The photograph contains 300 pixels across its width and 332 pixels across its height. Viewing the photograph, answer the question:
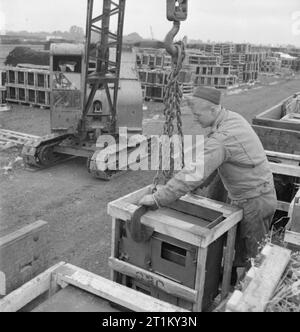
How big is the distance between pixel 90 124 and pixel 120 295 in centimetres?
770

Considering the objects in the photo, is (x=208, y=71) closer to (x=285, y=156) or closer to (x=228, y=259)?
(x=285, y=156)

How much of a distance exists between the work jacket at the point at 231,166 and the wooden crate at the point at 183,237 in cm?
21

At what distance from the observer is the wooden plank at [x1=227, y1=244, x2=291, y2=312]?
2221mm

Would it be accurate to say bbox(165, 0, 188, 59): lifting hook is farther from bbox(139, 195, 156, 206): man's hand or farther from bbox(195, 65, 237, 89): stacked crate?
bbox(195, 65, 237, 89): stacked crate

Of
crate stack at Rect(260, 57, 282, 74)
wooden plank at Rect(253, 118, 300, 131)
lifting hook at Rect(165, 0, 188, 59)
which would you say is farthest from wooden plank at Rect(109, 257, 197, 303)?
crate stack at Rect(260, 57, 282, 74)

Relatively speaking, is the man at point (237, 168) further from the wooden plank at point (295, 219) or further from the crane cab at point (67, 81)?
the crane cab at point (67, 81)

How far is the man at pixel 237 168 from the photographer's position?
368cm

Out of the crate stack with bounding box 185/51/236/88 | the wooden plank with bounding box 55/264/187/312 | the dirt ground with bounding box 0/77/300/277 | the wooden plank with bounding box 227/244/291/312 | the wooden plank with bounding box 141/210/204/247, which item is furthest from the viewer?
the crate stack with bounding box 185/51/236/88

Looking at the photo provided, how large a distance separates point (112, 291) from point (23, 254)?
749 mm

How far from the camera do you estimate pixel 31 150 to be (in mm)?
9312

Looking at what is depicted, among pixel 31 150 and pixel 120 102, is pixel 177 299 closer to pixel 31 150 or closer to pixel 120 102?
pixel 31 150

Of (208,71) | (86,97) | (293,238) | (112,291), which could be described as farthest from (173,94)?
(208,71)

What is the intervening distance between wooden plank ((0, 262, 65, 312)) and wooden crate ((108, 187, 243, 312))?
97 centimetres
